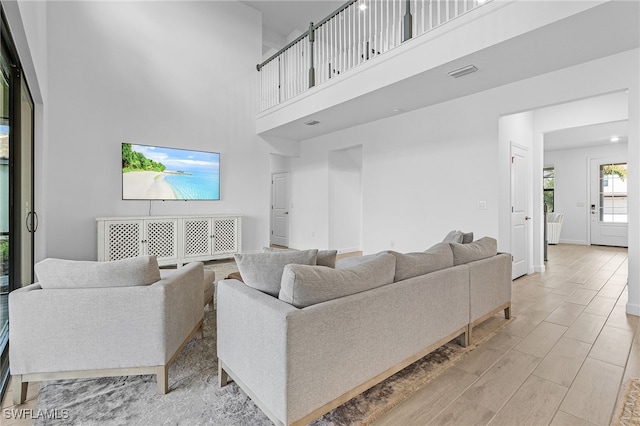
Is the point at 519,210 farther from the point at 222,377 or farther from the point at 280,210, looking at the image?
the point at 280,210

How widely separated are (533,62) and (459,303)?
2.66 m

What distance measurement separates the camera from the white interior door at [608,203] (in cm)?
759

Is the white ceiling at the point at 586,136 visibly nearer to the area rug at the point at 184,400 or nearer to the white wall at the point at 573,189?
the white wall at the point at 573,189

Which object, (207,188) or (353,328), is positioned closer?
(353,328)

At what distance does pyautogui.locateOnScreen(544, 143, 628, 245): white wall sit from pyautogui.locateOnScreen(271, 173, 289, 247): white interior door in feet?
24.4

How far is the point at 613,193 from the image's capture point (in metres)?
7.75

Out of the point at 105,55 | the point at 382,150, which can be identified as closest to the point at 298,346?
the point at 382,150

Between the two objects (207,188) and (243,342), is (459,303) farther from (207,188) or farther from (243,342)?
(207,188)

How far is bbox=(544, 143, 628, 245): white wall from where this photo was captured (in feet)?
26.5

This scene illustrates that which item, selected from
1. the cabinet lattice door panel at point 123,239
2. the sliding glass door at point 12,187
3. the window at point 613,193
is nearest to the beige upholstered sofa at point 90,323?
the sliding glass door at point 12,187

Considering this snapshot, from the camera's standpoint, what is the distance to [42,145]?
3.49 metres

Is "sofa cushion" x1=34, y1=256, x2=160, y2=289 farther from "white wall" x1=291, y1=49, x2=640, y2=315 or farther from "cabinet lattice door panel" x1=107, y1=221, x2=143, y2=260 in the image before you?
"white wall" x1=291, y1=49, x2=640, y2=315

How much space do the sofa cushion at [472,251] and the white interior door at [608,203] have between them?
7.36 meters

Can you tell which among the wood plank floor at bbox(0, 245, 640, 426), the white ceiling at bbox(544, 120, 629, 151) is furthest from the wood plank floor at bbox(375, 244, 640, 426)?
the white ceiling at bbox(544, 120, 629, 151)
